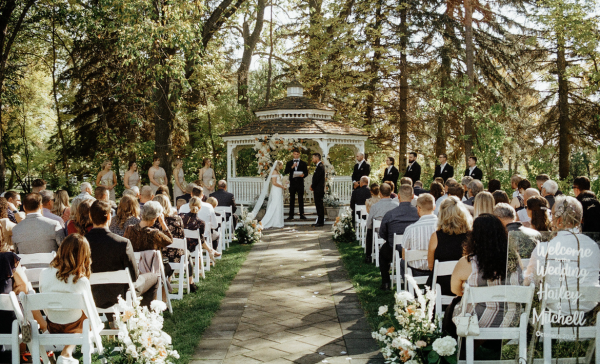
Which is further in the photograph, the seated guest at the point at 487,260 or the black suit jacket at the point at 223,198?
the black suit jacket at the point at 223,198

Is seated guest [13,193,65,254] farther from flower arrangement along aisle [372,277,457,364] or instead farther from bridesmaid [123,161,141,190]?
bridesmaid [123,161,141,190]

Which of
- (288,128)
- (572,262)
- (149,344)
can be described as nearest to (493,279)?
(572,262)

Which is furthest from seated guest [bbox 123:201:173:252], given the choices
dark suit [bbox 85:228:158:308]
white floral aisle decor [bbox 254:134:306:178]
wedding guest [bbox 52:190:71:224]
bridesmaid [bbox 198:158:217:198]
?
white floral aisle decor [bbox 254:134:306:178]

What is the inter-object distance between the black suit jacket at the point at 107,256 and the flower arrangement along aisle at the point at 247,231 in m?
7.00

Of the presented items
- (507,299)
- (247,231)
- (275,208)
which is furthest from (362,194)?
(507,299)

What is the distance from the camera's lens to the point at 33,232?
619 cm

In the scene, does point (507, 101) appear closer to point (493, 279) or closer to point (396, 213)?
point (396, 213)

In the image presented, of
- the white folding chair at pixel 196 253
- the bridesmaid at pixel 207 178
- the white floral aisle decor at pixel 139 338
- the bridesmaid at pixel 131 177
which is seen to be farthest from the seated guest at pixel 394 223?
the bridesmaid at pixel 131 177

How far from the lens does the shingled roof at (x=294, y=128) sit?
17.4 meters

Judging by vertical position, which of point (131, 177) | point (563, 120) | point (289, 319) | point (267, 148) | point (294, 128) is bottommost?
point (289, 319)

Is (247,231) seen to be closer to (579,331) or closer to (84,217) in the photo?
(84,217)

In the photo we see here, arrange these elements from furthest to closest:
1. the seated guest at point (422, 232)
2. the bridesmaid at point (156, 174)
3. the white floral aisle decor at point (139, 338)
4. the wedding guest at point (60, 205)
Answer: the bridesmaid at point (156, 174) → the wedding guest at point (60, 205) → the seated guest at point (422, 232) → the white floral aisle decor at point (139, 338)

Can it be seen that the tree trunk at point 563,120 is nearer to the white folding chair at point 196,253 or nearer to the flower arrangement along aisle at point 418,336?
the white folding chair at point 196,253

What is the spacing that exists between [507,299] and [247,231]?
891 cm
